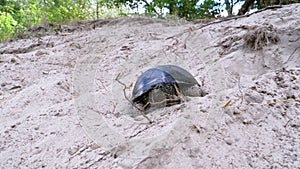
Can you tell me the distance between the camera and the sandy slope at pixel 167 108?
3.85 ft

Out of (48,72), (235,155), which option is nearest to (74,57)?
(48,72)

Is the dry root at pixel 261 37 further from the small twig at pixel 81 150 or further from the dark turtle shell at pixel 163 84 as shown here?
the small twig at pixel 81 150

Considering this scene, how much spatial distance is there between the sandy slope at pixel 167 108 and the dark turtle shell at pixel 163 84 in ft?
0.55

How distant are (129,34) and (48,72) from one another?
66.5 inches

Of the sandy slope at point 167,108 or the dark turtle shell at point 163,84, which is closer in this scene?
the sandy slope at point 167,108

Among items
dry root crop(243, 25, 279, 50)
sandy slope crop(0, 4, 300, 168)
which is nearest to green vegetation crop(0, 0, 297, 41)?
sandy slope crop(0, 4, 300, 168)

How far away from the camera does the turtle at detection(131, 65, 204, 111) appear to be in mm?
1864

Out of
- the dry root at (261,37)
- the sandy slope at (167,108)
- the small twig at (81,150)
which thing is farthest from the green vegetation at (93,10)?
the small twig at (81,150)

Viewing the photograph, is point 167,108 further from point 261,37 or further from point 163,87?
point 261,37

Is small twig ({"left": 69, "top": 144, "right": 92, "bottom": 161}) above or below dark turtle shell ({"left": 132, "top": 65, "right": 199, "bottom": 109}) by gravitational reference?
below

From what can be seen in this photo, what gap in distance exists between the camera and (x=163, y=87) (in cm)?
191

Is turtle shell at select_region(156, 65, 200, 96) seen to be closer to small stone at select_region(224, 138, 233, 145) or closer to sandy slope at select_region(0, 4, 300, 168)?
sandy slope at select_region(0, 4, 300, 168)

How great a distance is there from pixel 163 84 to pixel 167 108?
1.09ft

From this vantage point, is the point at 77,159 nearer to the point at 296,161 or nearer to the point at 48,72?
A: the point at 296,161
